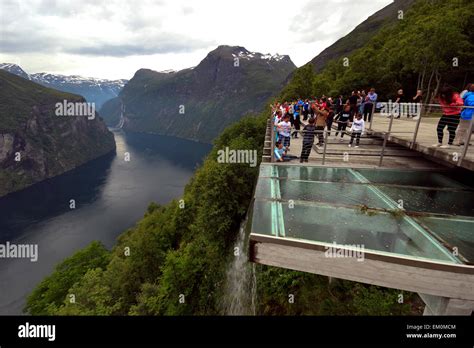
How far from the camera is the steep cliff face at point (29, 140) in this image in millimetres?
143375

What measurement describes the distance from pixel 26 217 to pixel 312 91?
10640 centimetres

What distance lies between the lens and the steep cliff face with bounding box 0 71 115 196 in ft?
470

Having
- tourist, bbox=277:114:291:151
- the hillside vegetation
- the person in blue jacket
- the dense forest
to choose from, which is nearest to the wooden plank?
the hillside vegetation

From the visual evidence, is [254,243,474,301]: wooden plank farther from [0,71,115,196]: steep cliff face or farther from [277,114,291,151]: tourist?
[0,71,115,196]: steep cliff face

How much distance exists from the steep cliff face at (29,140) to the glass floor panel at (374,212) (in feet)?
550

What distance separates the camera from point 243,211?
896 inches

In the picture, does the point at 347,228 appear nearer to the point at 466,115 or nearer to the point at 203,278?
the point at 466,115

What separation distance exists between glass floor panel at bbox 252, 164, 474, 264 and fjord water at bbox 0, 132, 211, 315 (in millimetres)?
61051

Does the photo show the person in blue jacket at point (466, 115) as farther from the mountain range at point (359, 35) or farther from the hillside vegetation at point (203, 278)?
the mountain range at point (359, 35)

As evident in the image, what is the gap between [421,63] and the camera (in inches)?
1377

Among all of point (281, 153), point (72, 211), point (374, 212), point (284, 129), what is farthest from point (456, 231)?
point (72, 211)
